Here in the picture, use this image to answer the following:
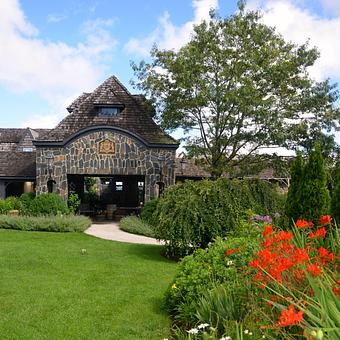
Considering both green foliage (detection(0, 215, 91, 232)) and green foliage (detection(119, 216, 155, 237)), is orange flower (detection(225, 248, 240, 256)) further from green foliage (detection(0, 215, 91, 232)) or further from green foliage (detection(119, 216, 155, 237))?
green foliage (detection(0, 215, 91, 232))

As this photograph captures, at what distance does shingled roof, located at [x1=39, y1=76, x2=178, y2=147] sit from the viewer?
783 inches

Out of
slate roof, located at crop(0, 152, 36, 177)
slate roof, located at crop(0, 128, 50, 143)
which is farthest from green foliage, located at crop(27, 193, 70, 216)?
slate roof, located at crop(0, 128, 50, 143)

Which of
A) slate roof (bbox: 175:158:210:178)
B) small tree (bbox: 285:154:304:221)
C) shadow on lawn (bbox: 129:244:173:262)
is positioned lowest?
shadow on lawn (bbox: 129:244:173:262)

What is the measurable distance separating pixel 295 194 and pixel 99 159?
1272 centimetres

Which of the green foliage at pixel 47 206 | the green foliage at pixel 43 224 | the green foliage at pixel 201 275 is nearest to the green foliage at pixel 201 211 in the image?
the green foliage at pixel 201 275

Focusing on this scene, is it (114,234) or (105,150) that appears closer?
(114,234)

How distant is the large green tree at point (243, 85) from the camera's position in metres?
18.0

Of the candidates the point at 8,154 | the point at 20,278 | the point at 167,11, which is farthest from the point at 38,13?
the point at 8,154

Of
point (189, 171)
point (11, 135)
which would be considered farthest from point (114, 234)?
point (11, 135)

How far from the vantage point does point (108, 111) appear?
2066cm

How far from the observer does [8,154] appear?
80.8 feet

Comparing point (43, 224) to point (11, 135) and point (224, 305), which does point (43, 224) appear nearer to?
point (224, 305)

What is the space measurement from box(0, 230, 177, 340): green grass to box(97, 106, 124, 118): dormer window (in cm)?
942

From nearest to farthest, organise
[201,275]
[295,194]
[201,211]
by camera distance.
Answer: [201,275], [295,194], [201,211]
